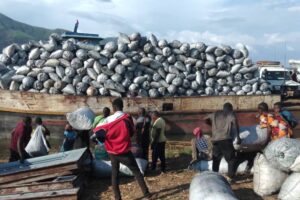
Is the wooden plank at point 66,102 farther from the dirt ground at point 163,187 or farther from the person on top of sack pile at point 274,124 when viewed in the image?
the person on top of sack pile at point 274,124

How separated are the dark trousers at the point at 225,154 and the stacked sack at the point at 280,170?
1.72 ft

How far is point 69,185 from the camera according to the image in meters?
6.50

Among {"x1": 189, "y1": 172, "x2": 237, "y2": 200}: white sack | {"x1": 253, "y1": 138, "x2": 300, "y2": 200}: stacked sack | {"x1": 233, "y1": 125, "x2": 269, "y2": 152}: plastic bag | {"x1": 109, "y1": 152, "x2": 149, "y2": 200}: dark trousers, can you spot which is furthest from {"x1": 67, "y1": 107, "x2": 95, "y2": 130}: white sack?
{"x1": 253, "y1": 138, "x2": 300, "y2": 200}: stacked sack

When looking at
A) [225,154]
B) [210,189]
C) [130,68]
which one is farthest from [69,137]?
[130,68]

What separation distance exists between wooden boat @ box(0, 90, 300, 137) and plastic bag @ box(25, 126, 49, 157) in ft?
20.0

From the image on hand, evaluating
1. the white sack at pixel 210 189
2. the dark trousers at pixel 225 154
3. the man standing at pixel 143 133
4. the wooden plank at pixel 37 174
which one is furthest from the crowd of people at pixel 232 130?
the wooden plank at pixel 37 174

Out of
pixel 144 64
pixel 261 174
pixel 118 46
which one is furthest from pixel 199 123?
pixel 261 174

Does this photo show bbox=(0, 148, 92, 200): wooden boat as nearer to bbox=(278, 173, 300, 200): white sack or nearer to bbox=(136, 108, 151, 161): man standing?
bbox=(136, 108, 151, 161): man standing

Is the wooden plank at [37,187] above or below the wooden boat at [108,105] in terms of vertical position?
below

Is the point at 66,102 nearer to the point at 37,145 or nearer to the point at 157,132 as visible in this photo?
the point at 37,145

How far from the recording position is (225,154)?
714 centimetres

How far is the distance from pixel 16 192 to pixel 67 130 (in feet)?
7.13

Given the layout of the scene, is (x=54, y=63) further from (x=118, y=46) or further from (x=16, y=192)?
(x=16, y=192)

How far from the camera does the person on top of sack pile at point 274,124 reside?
719 cm
